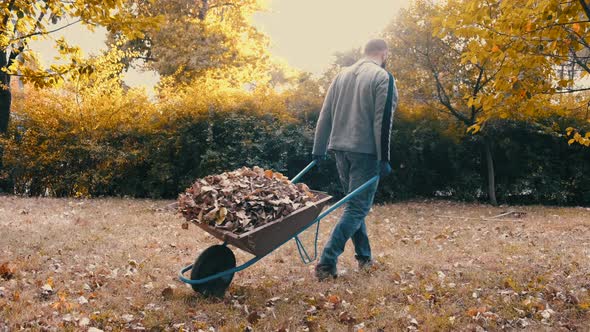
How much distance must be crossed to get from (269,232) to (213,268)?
1.98ft

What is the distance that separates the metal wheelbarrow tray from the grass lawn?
48 cm

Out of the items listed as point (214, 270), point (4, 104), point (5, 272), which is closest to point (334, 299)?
point (214, 270)

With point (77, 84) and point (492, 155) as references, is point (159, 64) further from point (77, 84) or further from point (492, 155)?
point (492, 155)

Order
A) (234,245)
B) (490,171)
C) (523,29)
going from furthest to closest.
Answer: (490,171) < (523,29) < (234,245)

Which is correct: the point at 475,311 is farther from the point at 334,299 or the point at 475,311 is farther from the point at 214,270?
the point at 214,270

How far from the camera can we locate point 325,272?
4.38m

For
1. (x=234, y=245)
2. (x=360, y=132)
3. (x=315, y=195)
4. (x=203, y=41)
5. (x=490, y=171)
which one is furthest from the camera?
(x=203, y=41)

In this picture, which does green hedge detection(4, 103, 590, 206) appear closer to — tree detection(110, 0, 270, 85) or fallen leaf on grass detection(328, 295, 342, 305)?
fallen leaf on grass detection(328, 295, 342, 305)

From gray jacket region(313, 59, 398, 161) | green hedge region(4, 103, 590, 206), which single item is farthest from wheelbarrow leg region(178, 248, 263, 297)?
green hedge region(4, 103, 590, 206)

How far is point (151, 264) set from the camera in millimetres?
4770

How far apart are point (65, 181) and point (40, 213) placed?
266 cm

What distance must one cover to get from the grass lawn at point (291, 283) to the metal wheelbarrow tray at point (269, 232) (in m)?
0.48

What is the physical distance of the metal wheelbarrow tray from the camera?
335cm

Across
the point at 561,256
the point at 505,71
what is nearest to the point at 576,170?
the point at 561,256
